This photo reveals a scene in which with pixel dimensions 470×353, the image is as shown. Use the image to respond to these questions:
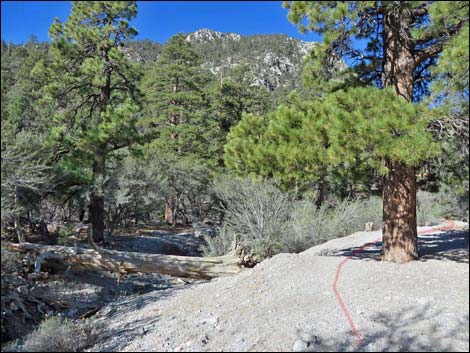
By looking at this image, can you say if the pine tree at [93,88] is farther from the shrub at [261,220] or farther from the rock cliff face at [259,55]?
the rock cliff face at [259,55]

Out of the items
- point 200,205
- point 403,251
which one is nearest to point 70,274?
point 403,251

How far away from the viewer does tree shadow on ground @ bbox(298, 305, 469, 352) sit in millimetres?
4363

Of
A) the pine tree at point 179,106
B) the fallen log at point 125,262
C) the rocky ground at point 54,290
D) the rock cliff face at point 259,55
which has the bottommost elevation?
the rocky ground at point 54,290

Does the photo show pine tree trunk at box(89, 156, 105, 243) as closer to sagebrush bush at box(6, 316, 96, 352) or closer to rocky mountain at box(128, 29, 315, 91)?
sagebrush bush at box(6, 316, 96, 352)

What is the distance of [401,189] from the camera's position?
7422 millimetres

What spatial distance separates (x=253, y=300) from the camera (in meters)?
6.62

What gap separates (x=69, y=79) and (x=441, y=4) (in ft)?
36.2

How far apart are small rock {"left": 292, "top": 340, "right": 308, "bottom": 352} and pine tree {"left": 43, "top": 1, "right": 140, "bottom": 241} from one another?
379 inches

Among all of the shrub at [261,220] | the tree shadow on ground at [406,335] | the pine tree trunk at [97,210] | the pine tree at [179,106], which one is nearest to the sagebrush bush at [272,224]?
the shrub at [261,220]

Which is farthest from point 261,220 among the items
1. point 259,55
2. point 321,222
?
point 259,55

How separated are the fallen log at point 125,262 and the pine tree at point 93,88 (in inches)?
131

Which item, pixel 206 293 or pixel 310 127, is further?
pixel 206 293

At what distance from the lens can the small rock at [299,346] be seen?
461cm

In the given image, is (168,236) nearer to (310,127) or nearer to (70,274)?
(70,274)
